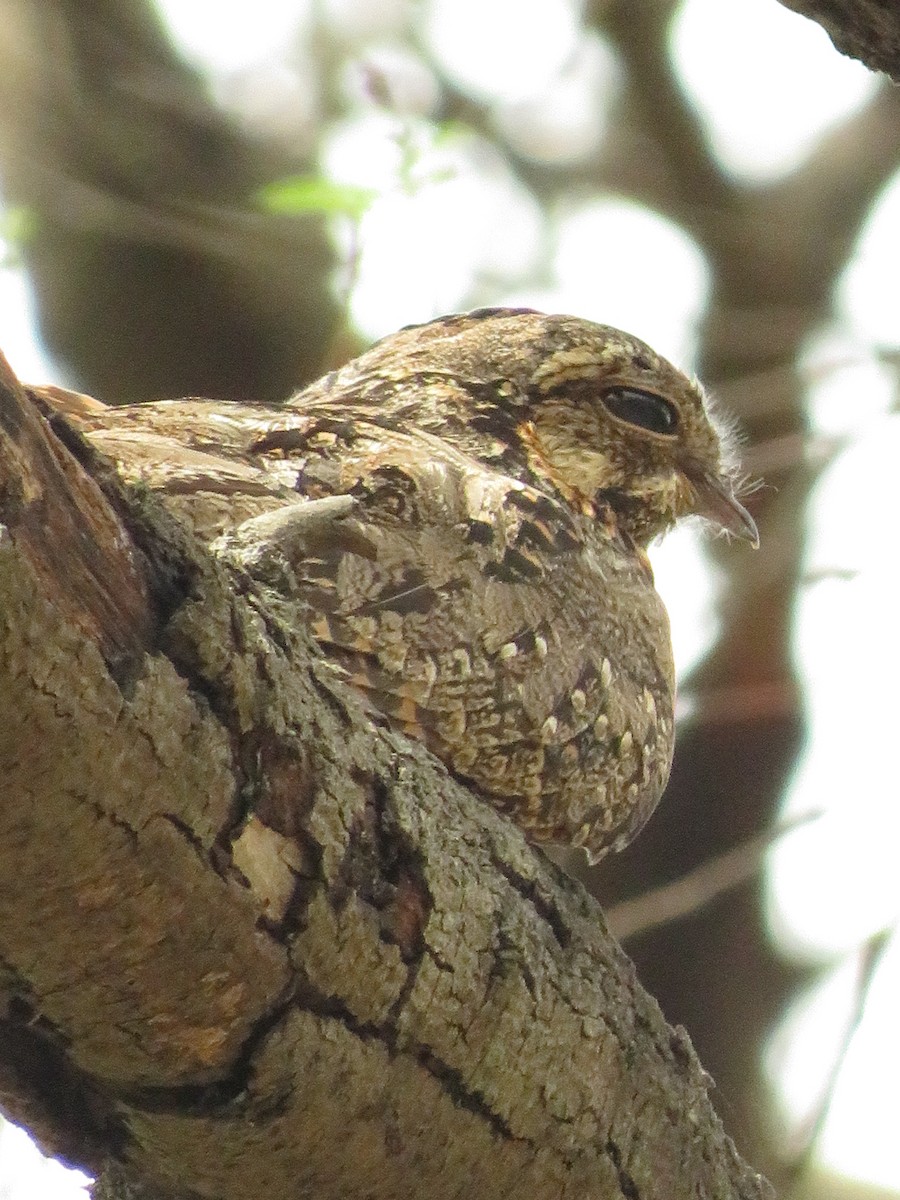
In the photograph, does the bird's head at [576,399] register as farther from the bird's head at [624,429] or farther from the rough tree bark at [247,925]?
the rough tree bark at [247,925]

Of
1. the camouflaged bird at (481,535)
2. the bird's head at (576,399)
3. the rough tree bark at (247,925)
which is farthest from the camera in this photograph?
the bird's head at (576,399)

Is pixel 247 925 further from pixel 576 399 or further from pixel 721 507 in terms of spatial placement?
pixel 721 507

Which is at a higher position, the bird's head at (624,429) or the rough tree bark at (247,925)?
the bird's head at (624,429)

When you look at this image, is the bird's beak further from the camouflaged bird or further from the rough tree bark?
the rough tree bark

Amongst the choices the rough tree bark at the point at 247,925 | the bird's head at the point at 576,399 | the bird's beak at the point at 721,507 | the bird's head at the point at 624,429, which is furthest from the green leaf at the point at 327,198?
the rough tree bark at the point at 247,925

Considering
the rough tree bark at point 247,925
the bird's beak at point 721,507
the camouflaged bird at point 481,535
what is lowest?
the rough tree bark at point 247,925

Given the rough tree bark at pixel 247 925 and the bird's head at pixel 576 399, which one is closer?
the rough tree bark at pixel 247 925

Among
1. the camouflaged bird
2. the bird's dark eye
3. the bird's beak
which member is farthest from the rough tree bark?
the bird's beak
